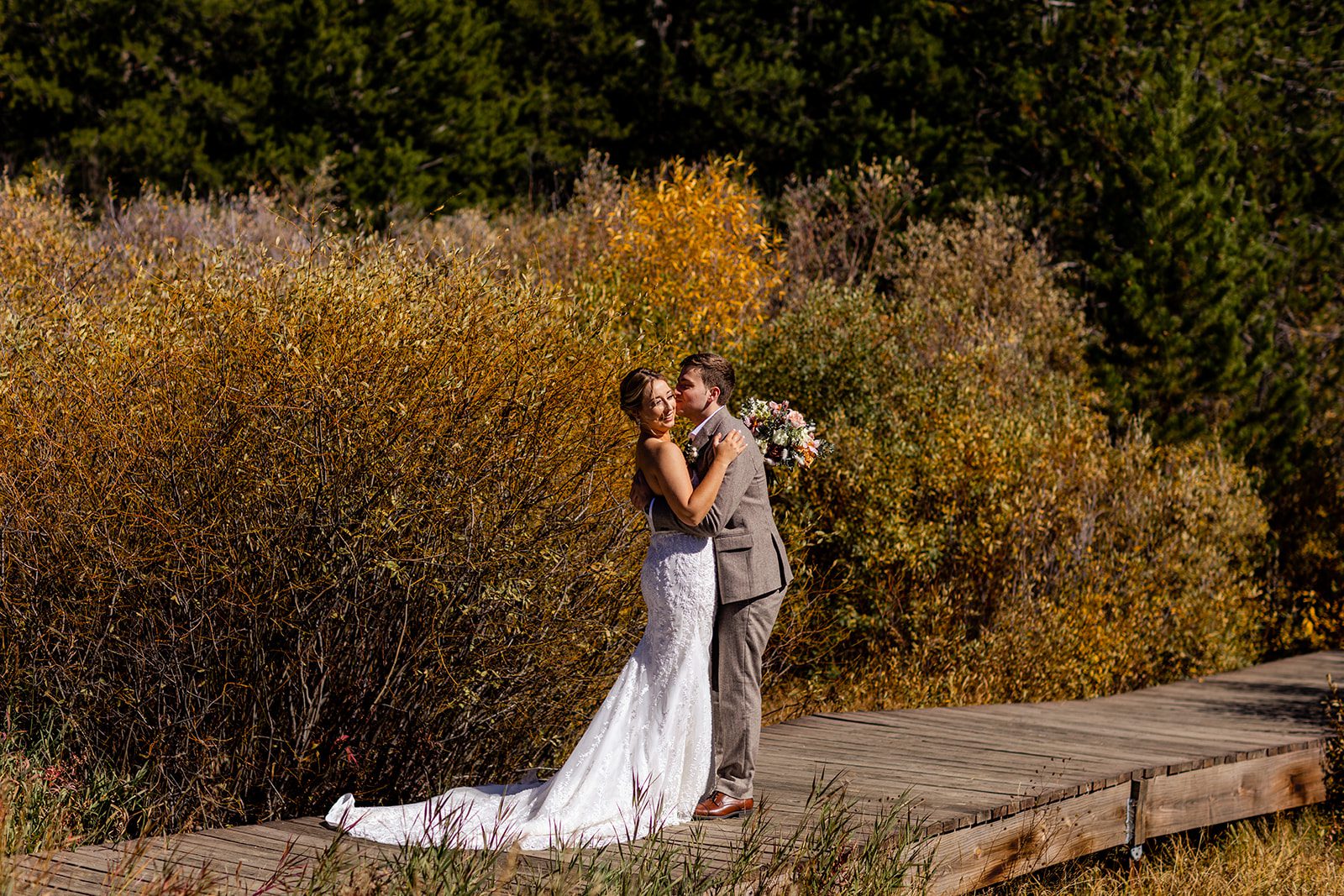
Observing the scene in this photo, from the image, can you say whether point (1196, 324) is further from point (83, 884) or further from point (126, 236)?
point (83, 884)

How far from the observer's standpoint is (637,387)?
518cm

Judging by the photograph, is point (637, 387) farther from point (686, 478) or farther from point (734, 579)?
point (734, 579)

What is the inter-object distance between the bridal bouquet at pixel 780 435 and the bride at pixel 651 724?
0.88 metres

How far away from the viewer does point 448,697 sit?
6125mm

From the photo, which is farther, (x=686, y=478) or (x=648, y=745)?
(x=648, y=745)

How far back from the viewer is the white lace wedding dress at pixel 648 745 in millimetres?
5109

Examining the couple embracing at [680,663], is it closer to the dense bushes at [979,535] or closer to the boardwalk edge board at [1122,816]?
the boardwalk edge board at [1122,816]

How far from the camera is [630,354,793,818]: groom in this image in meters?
5.25

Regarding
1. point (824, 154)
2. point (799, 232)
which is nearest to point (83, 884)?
point (799, 232)

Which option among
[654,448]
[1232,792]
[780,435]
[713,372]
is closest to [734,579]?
[654,448]

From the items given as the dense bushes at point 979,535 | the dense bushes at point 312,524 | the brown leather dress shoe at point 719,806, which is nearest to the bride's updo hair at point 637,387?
the dense bushes at point 312,524

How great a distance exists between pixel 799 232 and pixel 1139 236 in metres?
5.43

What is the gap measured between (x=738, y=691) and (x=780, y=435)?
122 cm

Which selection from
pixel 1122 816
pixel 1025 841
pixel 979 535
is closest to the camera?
pixel 1025 841
